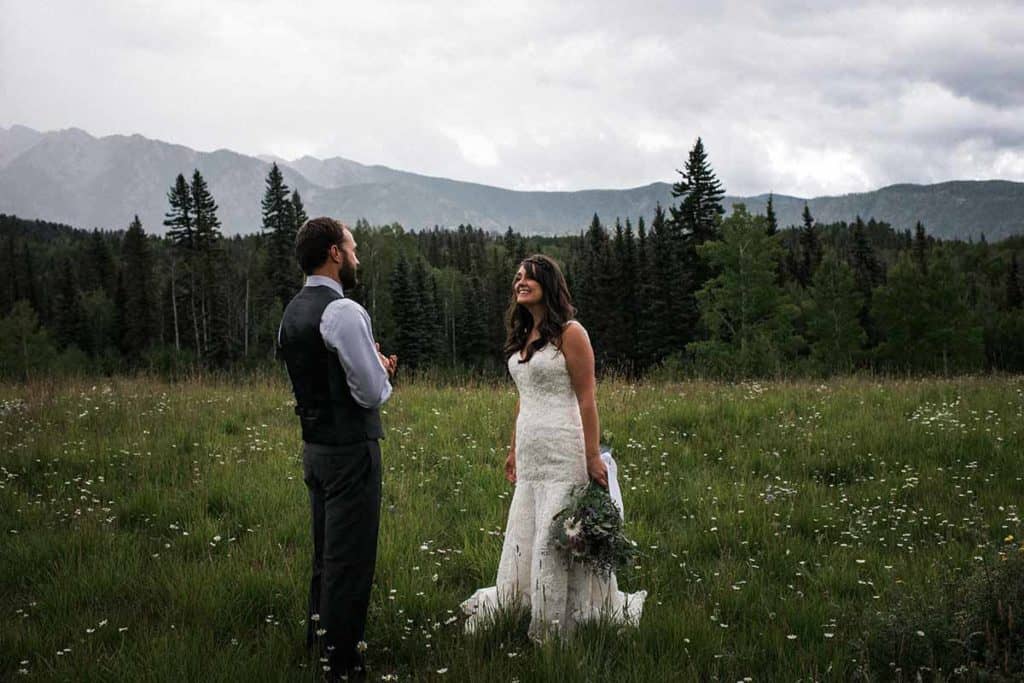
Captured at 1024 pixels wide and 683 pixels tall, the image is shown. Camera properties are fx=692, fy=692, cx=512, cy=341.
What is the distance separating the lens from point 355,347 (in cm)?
378

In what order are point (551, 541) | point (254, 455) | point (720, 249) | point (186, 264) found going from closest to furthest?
1. point (551, 541)
2. point (254, 455)
3. point (720, 249)
4. point (186, 264)

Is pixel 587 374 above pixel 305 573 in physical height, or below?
above

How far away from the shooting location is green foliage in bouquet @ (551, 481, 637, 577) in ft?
14.1

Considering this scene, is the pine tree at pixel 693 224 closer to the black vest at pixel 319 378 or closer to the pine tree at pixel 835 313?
the pine tree at pixel 835 313

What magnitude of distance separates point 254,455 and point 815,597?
6594 millimetres

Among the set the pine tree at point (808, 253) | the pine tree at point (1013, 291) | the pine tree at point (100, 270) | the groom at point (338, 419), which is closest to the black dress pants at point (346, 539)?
the groom at point (338, 419)

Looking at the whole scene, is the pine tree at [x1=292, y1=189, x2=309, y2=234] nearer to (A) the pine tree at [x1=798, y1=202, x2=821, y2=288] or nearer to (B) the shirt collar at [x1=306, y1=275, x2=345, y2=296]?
(A) the pine tree at [x1=798, y1=202, x2=821, y2=288]

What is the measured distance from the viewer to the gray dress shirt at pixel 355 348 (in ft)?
12.4

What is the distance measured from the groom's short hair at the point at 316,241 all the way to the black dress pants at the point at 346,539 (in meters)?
1.07

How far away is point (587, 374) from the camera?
180 inches

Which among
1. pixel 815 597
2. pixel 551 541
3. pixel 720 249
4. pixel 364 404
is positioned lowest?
pixel 815 597

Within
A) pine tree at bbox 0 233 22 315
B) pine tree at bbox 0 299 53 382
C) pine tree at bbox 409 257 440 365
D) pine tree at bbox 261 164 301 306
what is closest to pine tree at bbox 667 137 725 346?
pine tree at bbox 409 257 440 365

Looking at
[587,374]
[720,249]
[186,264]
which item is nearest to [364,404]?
[587,374]

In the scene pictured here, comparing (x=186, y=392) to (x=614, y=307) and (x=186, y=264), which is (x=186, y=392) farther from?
(x=186, y=264)
